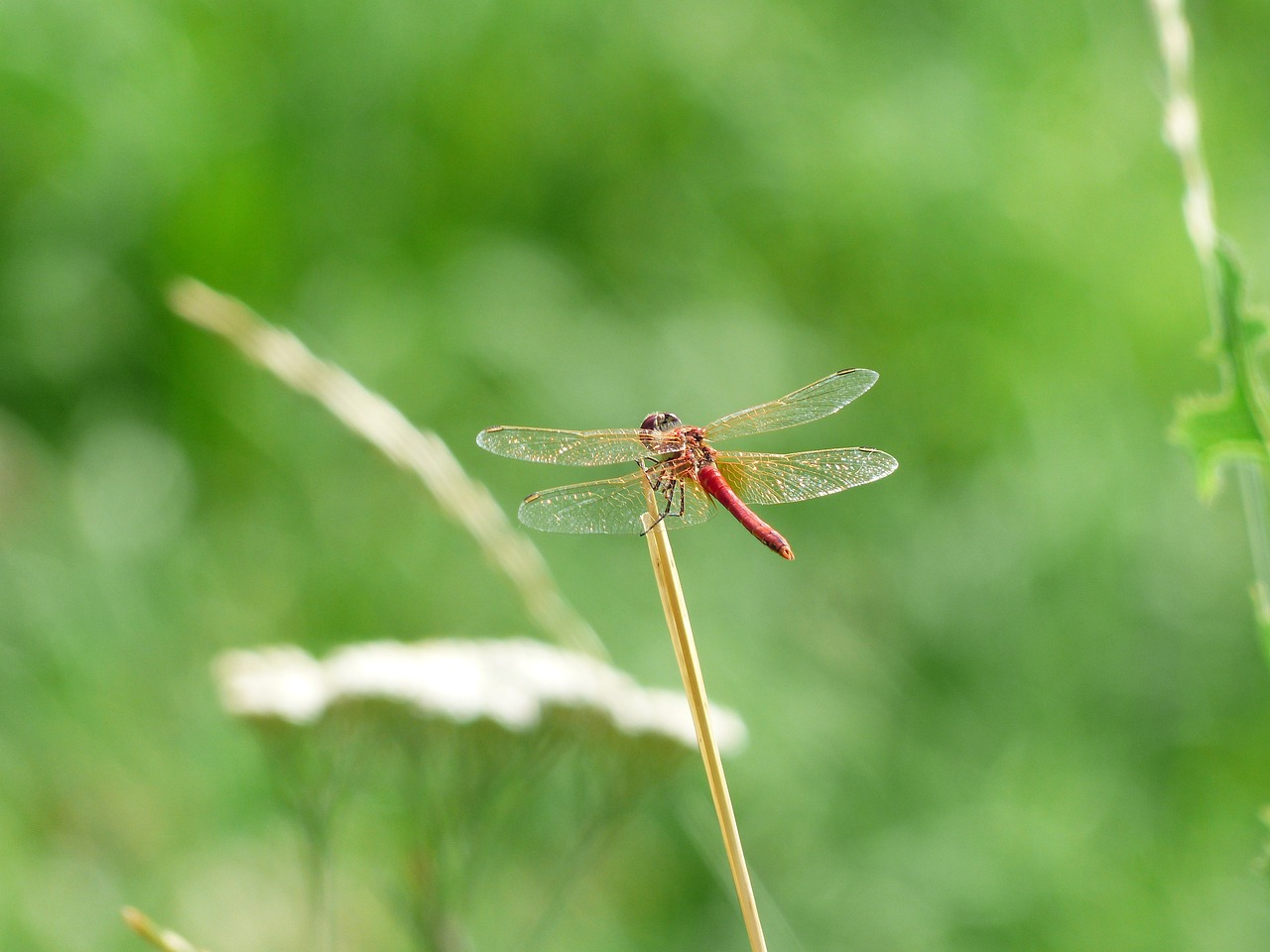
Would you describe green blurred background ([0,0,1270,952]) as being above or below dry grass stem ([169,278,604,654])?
above

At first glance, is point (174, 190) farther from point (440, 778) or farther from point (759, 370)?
point (440, 778)

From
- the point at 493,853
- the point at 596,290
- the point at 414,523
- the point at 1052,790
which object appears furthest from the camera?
the point at 596,290

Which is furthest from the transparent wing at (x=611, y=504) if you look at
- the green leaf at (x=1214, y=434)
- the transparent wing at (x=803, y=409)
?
the green leaf at (x=1214, y=434)

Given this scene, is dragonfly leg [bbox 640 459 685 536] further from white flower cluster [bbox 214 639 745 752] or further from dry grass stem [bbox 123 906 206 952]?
dry grass stem [bbox 123 906 206 952]

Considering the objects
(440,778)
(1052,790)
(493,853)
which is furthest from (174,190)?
(1052,790)

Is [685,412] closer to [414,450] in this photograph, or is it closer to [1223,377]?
[414,450]

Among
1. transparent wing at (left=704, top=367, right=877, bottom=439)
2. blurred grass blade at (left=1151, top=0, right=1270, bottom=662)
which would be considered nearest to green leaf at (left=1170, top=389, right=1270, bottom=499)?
blurred grass blade at (left=1151, top=0, right=1270, bottom=662)
